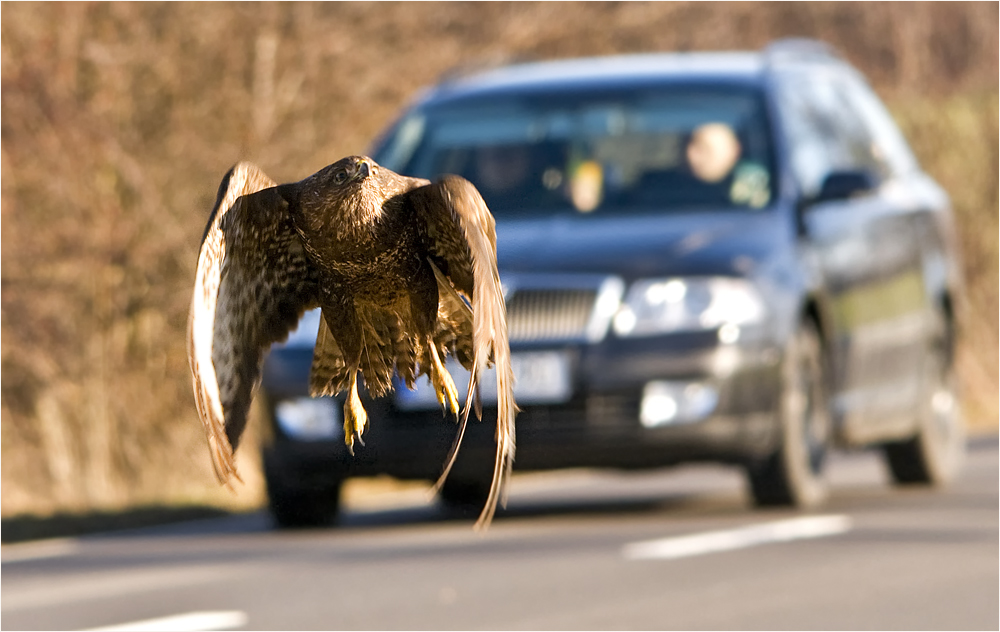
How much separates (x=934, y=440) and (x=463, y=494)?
97.0 inches

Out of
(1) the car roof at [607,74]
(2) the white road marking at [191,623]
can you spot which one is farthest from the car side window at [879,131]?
(2) the white road marking at [191,623]

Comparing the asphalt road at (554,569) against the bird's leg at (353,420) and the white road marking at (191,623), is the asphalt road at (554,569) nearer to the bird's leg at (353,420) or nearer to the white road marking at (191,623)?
the white road marking at (191,623)

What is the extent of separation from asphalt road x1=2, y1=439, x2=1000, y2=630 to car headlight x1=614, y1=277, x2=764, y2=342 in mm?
876

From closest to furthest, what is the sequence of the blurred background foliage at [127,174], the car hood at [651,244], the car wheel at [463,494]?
1. the car hood at [651,244]
2. the car wheel at [463,494]
3. the blurred background foliage at [127,174]

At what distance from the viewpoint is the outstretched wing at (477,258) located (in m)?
2.49

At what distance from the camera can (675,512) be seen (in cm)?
961

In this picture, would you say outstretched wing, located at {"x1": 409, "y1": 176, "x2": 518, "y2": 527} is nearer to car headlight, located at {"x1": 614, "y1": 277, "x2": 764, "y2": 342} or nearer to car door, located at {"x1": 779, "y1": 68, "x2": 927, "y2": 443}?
car headlight, located at {"x1": 614, "y1": 277, "x2": 764, "y2": 342}

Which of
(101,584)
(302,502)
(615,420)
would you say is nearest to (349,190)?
(101,584)

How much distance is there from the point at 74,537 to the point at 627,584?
9.96 ft

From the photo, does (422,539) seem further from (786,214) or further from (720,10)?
(720,10)

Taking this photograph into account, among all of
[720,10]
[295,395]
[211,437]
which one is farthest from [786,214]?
[720,10]

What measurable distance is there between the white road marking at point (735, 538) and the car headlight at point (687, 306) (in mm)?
852

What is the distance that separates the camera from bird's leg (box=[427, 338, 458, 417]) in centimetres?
252

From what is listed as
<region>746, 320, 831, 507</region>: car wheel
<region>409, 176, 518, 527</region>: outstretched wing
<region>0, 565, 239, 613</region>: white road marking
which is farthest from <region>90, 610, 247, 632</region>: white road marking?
<region>409, 176, 518, 527</region>: outstretched wing
